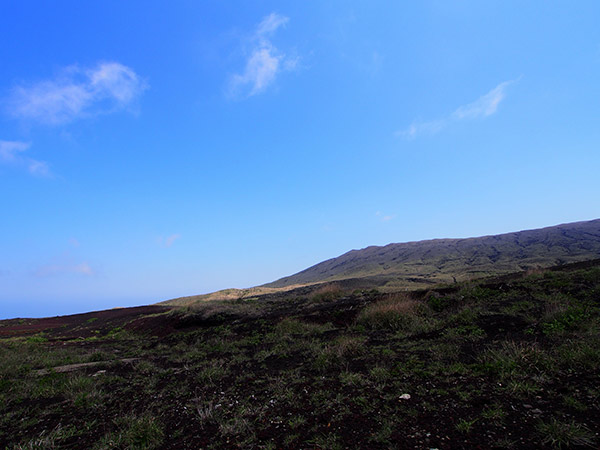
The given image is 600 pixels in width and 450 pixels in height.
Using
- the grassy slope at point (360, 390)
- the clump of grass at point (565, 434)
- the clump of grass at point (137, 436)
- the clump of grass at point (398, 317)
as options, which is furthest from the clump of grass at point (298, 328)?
the clump of grass at point (565, 434)

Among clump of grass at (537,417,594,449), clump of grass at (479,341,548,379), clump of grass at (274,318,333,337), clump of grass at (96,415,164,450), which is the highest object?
clump of grass at (96,415,164,450)

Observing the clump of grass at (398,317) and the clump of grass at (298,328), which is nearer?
the clump of grass at (398,317)

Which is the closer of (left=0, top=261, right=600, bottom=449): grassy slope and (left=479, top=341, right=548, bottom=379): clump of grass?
(left=0, top=261, right=600, bottom=449): grassy slope

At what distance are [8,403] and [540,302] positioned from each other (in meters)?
15.0

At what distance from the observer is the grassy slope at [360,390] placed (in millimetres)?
3672

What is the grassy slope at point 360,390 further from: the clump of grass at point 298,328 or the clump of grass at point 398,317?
the clump of grass at point 298,328

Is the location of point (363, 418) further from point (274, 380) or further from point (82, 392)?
point (82, 392)

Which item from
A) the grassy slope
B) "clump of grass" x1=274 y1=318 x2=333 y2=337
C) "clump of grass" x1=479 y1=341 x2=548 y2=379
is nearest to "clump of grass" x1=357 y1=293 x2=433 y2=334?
the grassy slope

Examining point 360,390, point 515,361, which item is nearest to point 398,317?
point 515,361

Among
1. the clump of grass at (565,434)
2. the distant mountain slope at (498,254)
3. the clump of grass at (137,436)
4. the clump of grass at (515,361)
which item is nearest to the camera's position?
the clump of grass at (565,434)

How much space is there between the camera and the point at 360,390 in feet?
16.5

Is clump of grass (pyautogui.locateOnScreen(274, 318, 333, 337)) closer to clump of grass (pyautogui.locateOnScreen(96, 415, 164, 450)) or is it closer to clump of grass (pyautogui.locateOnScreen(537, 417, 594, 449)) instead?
clump of grass (pyautogui.locateOnScreen(96, 415, 164, 450))

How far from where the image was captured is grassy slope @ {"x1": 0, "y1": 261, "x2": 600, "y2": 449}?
12.0 feet

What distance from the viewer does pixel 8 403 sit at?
6242 mm
